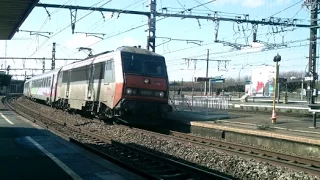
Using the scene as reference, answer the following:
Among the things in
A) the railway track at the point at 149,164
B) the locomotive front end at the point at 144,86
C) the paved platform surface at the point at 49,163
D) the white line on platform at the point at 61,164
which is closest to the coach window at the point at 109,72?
the locomotive front end at the point at 144,86

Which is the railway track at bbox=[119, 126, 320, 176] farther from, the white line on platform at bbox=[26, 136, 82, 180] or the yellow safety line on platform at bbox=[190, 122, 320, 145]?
the white line on platform at bbox=[26, 136, 82, 180]

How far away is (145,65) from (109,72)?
67.6 inches

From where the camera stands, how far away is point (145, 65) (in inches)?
709

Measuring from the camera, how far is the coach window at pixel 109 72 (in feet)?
58.4

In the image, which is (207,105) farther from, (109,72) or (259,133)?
(259,133)

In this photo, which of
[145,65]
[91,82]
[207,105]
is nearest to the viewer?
[145,65]

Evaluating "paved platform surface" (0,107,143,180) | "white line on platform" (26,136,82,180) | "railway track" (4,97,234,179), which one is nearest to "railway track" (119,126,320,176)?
"railway track" (4,97,234,179)

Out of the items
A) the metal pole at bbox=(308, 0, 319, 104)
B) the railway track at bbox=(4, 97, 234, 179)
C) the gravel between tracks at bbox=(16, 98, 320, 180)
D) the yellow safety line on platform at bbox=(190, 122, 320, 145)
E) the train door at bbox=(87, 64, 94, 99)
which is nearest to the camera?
the railway track at bbox=(4, 97, 234, 179)

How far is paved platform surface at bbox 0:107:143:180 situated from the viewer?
24.6ft

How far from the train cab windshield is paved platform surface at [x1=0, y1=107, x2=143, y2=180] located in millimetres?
6028

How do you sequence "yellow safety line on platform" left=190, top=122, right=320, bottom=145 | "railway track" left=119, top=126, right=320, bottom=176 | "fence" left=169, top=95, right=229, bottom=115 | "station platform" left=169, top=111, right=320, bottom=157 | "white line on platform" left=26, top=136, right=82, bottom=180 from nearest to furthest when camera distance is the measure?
"white line on platform" left=26, top=136, right=82, bottom=180
"railway track" left=119, top=126, right=320, bottom=176
"yellow safety line on platform" left=190, top=122, right=320, bottom=145
"station platform" left=169, top=111, right=320, bottom=157
"fence" left=169, top=95, right=229, bottom=115

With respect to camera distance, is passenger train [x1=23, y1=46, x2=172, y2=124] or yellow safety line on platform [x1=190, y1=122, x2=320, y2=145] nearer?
yellow safety line on platform [x1=190, y1=122, x2=320, y2=145]

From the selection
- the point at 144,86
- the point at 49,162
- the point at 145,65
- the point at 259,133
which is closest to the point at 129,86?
the point at 144,86

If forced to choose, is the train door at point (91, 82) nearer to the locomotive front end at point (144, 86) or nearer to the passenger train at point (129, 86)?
the passenger train at point (129, 86)
